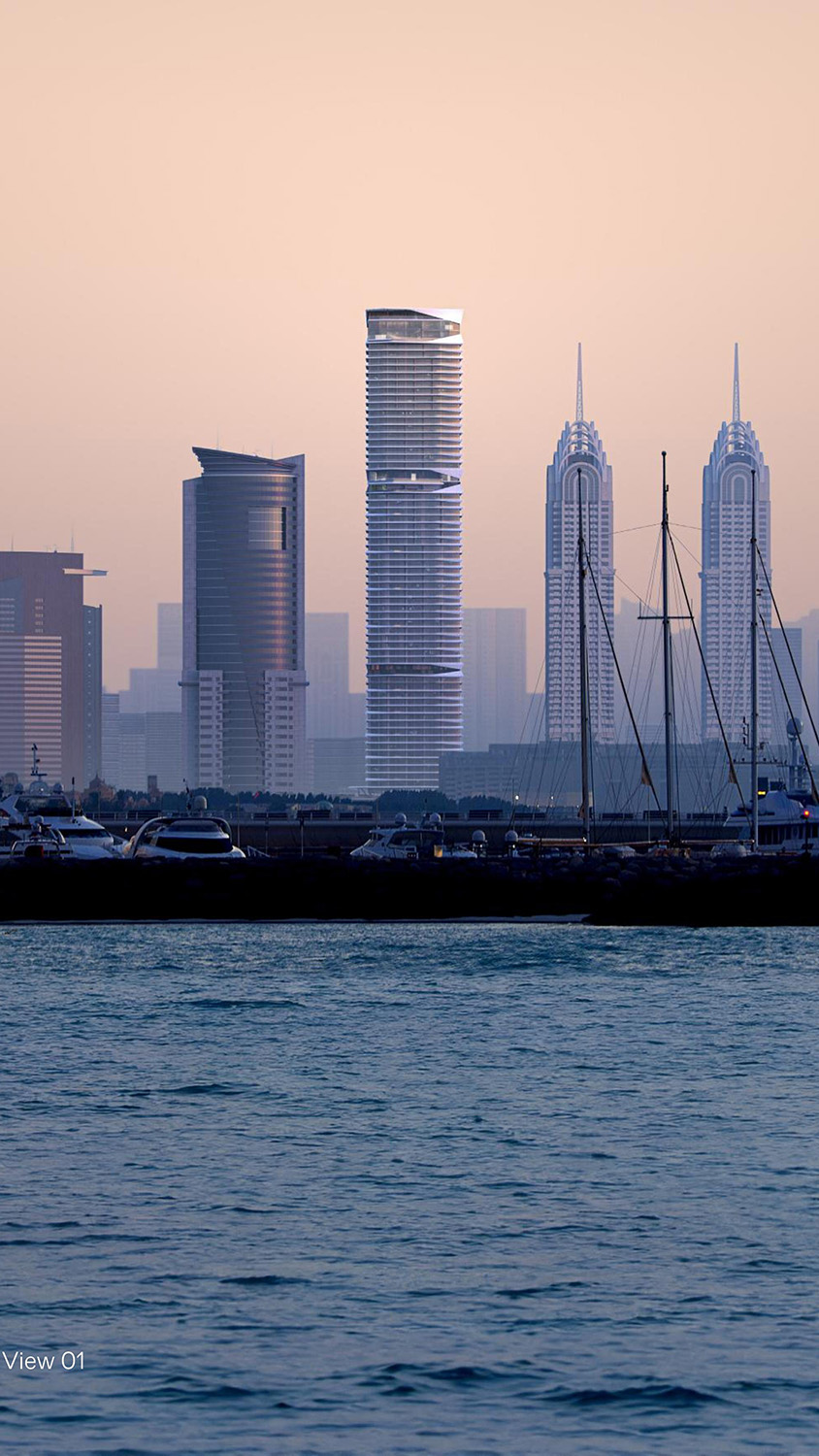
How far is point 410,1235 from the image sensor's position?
69.9 ft

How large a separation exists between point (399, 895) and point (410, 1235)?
53.9 meters

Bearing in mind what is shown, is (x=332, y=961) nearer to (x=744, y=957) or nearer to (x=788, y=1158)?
(x=744, y=957)

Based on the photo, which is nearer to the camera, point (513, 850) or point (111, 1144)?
point (111, 1144)

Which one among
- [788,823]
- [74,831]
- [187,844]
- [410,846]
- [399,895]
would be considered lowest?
[410,846]

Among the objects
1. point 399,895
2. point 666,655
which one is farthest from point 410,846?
point 399,895

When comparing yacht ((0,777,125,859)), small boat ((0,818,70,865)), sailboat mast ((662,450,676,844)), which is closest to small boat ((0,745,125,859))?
yacht ((0,777,125,859))

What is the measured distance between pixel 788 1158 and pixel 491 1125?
4.90 m

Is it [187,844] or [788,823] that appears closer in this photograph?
[187,844]

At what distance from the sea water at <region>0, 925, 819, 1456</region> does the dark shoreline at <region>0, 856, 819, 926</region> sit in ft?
97.4

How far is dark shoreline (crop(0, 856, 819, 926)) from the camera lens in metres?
73.4

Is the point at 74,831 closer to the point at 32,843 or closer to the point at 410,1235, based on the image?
the point at 32,843

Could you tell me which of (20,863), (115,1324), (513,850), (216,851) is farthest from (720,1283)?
(513,850)

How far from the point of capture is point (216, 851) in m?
84.2

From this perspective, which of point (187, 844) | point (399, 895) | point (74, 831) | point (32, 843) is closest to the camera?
point (399, 895)
